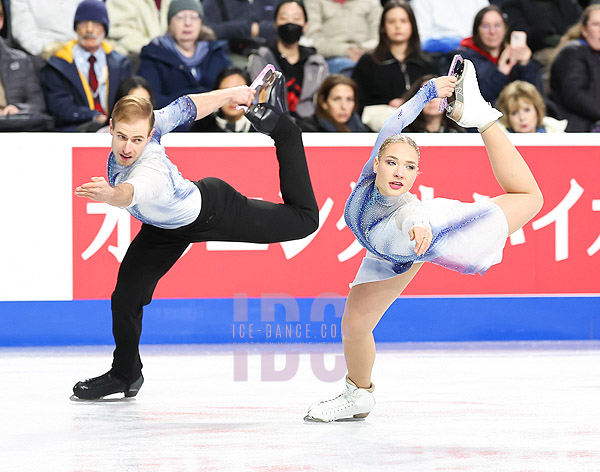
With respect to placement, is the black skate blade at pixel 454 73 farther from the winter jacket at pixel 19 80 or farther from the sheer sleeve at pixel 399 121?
the winter jacket at pixel 19 80

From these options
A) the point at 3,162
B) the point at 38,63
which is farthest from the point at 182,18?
the point at 3,162

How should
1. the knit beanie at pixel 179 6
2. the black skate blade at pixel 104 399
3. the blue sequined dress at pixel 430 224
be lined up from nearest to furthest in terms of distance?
the blue sequined dress at pixel 430 224
the black skate blade at pixel 104 399
the knit beanie at pixel 179 6

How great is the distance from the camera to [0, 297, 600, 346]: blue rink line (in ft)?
18.0

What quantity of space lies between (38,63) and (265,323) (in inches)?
93.1

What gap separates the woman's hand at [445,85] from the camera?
11.7 ft

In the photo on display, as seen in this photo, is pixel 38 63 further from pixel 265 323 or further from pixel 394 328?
pixel 394 328

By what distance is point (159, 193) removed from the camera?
A: 348cm

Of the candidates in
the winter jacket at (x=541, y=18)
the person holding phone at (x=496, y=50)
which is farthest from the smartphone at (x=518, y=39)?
the winter jacket at (x=541, y=18)

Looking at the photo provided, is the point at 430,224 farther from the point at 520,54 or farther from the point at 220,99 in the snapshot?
the point at 520,54

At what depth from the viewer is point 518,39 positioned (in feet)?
22.4

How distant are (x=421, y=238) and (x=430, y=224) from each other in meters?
0.33

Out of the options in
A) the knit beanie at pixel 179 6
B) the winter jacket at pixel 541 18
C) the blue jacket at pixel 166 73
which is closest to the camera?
the blue jacket at pixel 166 73

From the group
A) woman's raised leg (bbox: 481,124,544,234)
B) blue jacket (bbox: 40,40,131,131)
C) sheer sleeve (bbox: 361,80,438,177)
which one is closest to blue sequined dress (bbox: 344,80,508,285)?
sheer sleeve (bbox: 361,80,438,177)

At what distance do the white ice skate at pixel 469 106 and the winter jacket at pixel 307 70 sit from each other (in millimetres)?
2755
